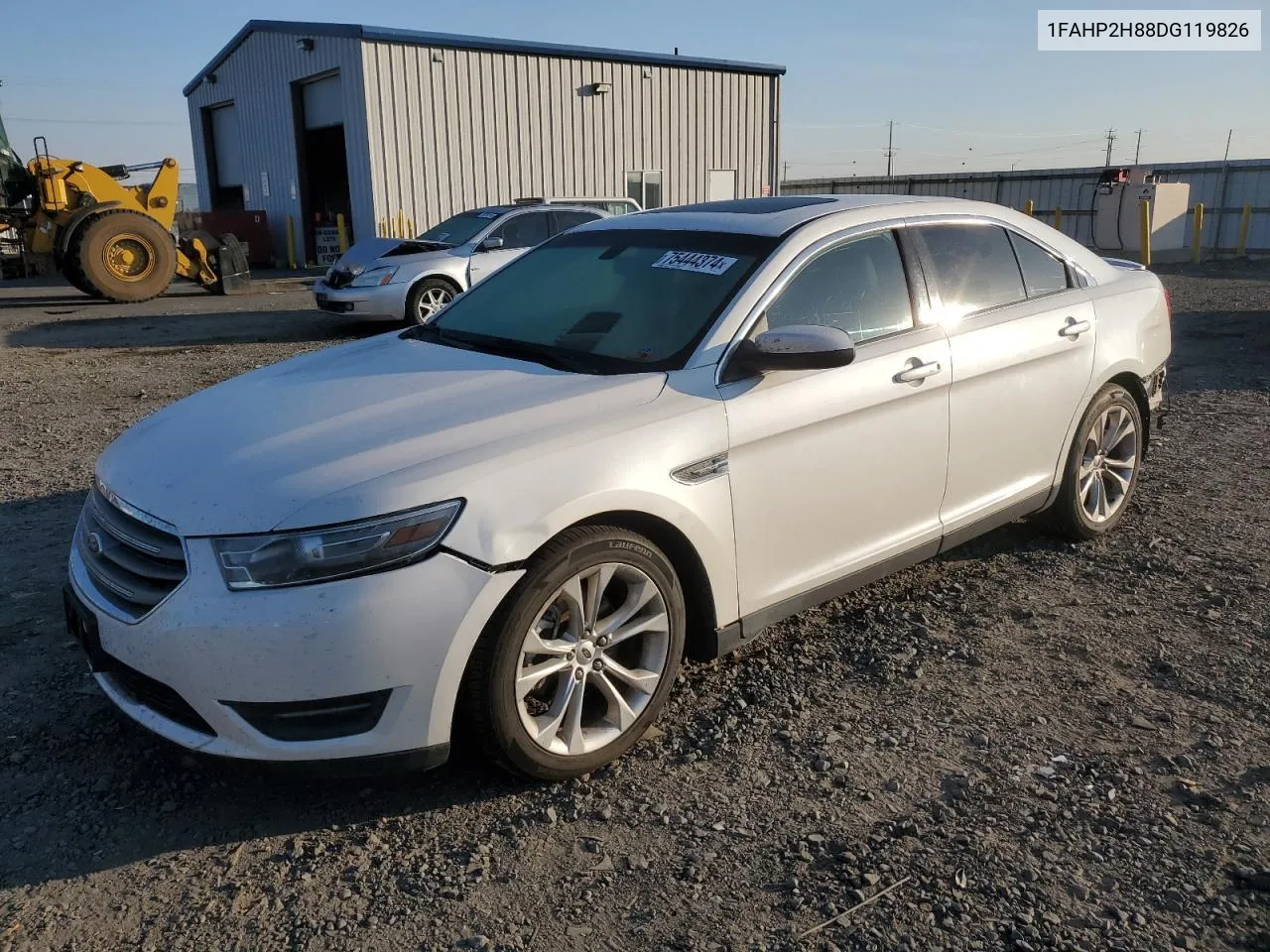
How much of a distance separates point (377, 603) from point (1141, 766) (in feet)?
7.61

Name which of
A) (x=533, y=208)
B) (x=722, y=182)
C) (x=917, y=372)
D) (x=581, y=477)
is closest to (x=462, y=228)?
(x=533, y=208)

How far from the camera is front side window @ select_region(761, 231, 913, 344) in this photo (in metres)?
3.64

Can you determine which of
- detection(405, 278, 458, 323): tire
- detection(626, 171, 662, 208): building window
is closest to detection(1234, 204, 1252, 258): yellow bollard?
detection(626, 171, 662, 208): building window

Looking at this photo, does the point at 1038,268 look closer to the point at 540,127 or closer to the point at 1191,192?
the point at 540,127

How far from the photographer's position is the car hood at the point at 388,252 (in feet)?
39.8

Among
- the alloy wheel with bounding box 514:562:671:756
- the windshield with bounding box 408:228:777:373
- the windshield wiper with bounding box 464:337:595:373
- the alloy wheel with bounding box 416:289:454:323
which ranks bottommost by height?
the alloy wheel with bounding box 514:562:671:756

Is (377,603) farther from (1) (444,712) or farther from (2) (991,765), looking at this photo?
(2) (991,765)

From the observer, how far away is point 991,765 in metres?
3.11

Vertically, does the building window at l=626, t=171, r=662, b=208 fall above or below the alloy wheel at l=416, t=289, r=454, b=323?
above

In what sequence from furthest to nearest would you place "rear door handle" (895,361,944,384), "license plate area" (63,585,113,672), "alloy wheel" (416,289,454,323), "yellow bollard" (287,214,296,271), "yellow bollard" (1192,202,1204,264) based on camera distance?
"yellow bollard" (287,214,296,271)
"yellow bollard" (1192,202,1204,264)
"alloy wheel" (416,289,454,323)
"rear door handle" (895,361,944,384)
"license plate area" (63,585,113,672)

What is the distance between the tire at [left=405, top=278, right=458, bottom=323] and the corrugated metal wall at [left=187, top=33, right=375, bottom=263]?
1059 cm

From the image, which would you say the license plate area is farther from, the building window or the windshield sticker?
the building window

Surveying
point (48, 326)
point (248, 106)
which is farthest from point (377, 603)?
point (248, 106)

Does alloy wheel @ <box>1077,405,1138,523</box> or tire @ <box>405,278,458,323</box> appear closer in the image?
alloy wheel @ <box>1077,405,1138,523</box>
